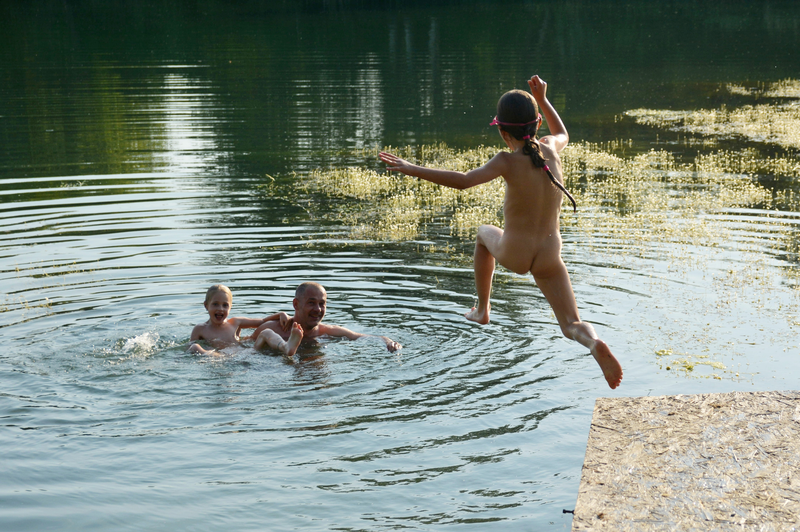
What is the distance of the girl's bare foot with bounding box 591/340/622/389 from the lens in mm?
6605

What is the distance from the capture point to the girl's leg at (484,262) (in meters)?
7.38

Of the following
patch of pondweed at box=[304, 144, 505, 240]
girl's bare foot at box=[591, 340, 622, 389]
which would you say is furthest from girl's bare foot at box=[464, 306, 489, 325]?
patch of pondweed at box=[304, 144, 505, 240]

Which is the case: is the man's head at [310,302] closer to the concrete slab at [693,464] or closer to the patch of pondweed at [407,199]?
the concrete slab at [693,464]

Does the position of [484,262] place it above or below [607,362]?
above

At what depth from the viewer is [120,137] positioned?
2198cm

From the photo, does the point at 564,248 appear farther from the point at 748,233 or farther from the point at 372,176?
the point at 372,176

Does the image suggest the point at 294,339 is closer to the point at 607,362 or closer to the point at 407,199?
the point at 607,362

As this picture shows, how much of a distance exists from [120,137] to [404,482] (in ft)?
58.9

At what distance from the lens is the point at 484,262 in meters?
7.70

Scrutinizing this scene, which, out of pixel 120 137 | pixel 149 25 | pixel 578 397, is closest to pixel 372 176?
pixel 120 137

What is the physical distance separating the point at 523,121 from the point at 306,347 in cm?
382

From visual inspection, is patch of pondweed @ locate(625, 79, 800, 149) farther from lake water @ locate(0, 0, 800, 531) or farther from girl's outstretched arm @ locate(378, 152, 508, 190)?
girl's outstretched arm @ locate(378, 152, 508, 190)

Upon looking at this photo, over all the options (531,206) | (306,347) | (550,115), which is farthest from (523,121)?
(306,347)

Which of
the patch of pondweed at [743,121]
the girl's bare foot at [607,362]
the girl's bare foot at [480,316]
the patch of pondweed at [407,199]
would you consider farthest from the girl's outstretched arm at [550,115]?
the patch of pondweed at [743,121]
